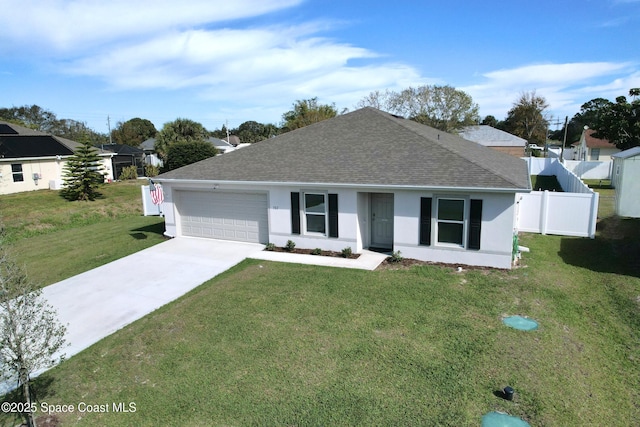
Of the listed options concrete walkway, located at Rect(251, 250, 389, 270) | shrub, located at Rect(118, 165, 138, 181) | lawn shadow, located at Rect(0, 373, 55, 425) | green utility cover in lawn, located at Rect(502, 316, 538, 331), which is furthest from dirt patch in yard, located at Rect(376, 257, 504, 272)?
shrub, located at Rect(118, 165, 138, 181)

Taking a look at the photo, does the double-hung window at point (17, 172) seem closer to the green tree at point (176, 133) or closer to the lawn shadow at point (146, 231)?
the green tree at point (176, 133)

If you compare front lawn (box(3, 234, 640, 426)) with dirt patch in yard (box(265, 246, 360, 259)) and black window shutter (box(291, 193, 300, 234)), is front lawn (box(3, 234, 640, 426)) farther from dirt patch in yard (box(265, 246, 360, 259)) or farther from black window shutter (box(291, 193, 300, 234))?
black window shutter (box(291, 193, 300, 234))

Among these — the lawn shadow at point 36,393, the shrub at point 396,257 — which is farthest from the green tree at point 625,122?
the lawn shadow at point 36,393

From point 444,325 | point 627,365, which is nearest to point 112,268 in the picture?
point 444,325

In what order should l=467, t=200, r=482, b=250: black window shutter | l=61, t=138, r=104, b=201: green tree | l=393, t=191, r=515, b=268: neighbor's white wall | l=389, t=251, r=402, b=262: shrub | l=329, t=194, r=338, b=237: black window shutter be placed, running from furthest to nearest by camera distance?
l=61, t=138, r=104, b=201: green tree < l=329, t=194, r=338, b=237: black window shutter < l=389, t=251, r=402, b=262: shrub < l=467, t=200, r=482, b=250: black window shutter < l=393, t=191, r=515, b=268: neighbor's white wall

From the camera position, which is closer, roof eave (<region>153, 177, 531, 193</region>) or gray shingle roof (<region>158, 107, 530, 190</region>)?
roof eave (<region>153, 177, 531, 193</region>)

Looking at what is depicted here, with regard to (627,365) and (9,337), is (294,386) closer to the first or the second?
(9,337)

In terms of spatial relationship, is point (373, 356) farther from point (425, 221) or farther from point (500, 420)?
point (425, 221)
